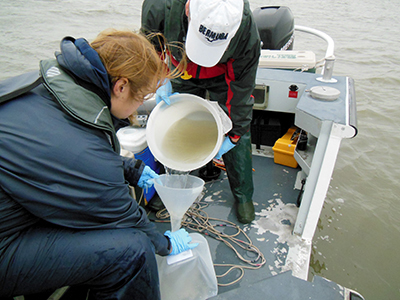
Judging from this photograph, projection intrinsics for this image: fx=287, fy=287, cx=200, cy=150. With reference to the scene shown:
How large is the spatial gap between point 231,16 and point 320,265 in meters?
1.90

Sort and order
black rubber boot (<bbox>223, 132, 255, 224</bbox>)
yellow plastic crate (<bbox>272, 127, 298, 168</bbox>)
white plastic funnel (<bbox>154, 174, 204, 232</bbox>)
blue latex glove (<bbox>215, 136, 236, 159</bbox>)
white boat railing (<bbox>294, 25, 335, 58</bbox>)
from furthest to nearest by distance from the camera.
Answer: white boat railing (<bbox>294, 25, 335, 58</bbox>) < yellow plastic crate (<bbox>272, 127, 298, 168</bbox>) < black rubber boot (<bbox>223, 132, 255, 224</bbox>) < blue latex glove (<bbox>215, 136, 236, 159</bbox>) < white plastic funnel (<bbox>154, 174, 204, 232</bbox>)

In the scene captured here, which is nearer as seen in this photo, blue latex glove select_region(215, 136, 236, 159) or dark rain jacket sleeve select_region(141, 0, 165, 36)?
dark rain jacket sleeve select_region(141, 0, 165, 36)

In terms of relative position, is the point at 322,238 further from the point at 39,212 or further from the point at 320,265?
the point at 39,212

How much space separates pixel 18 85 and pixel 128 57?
33cm

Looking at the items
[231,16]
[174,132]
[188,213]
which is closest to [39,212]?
[174,132]

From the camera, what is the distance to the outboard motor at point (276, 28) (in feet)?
9.52

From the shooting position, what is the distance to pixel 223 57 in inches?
59.5

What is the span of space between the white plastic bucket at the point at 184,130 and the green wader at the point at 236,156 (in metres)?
0.22

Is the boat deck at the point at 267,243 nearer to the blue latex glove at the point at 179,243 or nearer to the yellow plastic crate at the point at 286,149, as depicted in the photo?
the yellow plastic crate at the point at 286,149

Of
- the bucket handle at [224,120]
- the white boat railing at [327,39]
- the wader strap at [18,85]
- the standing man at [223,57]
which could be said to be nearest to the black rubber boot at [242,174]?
the standing man at [223,57]

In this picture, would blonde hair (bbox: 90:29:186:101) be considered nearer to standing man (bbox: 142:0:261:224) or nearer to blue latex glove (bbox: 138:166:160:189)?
standing man (bbox: 142:0:261:224)

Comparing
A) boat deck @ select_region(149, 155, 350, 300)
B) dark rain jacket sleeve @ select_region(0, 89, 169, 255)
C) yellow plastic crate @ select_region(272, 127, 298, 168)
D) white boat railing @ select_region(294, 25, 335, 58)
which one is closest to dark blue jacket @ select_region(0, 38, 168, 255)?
dark rain jacket sleeve @ select_region(0, 89, 169, 255)

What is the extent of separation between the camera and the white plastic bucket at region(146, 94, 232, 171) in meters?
1.43

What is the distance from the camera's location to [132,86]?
100 centimetres
